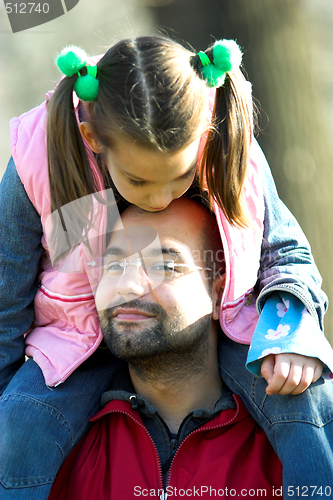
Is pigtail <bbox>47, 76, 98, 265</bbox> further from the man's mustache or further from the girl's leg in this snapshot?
the girl's leg

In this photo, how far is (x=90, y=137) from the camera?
5.32 ft

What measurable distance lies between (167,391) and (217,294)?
41 centimetres

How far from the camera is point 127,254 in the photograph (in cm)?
200

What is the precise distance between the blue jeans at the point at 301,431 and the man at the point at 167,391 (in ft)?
0.48

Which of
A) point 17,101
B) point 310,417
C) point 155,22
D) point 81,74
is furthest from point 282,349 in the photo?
point 17,101

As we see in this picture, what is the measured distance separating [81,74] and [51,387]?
103cm

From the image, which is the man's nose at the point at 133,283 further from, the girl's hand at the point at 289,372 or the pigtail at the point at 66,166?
the girl's hand at the point at 289,372

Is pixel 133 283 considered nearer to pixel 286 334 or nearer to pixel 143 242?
pixel 143 242

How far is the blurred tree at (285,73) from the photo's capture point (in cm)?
264

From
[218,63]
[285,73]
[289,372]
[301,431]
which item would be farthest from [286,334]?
[285,73]

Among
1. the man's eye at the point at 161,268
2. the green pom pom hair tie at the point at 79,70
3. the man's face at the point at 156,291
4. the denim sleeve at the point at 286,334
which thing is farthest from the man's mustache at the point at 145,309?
the green pom pom hair tie at the point at 79,70

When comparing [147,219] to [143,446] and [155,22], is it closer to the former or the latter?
[143,446]

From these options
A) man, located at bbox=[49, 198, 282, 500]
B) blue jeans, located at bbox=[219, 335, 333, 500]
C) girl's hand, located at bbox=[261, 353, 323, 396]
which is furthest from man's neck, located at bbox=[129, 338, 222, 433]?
girl's hand, located at bbox=[261, 353, 323, 396]

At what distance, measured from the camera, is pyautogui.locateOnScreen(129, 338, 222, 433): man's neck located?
2.05 meters
